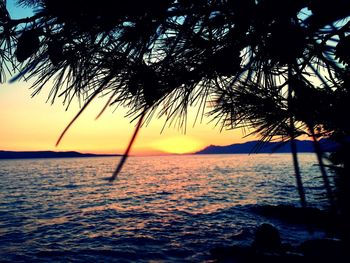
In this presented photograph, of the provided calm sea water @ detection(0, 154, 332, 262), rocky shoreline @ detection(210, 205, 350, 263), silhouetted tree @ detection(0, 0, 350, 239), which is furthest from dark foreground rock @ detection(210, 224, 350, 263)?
silhouetted tree @ detection(0, 0, 350, 239)

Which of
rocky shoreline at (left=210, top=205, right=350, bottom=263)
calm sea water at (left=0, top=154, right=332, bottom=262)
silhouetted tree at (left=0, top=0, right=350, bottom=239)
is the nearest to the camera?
silhouetted tree at (left=0, top=0, right=350, bottom=239)

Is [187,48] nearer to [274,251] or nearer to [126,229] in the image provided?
[274,251]

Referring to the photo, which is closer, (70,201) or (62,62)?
(62,62)

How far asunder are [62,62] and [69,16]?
371mm

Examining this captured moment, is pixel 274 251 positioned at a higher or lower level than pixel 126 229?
higher

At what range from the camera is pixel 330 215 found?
3.68 feet

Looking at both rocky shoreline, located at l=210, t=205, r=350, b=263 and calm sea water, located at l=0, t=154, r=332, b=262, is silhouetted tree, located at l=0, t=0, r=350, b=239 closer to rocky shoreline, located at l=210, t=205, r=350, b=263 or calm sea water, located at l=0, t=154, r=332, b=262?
calm sea water, located at l=0, t=154, r=332, b=262

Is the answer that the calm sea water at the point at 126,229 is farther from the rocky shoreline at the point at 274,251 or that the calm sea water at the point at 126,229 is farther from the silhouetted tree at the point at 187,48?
the silhouetted tree at the point at 187,48

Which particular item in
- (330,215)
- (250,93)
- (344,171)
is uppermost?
(250,93)

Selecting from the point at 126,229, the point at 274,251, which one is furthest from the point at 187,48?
the point at 126,229

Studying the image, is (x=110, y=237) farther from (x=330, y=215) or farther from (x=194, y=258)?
(x=330, y=215)

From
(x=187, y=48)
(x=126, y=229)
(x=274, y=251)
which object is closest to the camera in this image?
(x=187, y=48)

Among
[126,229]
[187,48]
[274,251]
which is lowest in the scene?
[126,229]

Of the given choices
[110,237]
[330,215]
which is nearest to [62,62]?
[330,215]
